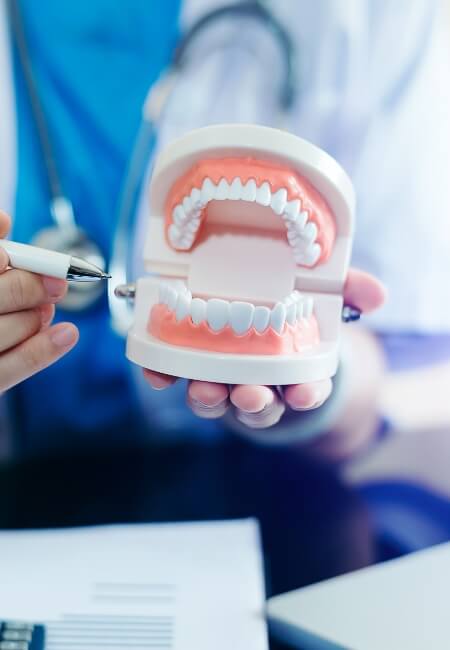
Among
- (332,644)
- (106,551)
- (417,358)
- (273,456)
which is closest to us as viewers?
(332,644)

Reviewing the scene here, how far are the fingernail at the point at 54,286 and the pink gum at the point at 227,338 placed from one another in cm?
7

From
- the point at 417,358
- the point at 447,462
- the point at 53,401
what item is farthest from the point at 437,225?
the point at 53,401

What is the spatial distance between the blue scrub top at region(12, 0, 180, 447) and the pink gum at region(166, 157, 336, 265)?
36 centimetres

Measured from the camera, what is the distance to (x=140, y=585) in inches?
21.9

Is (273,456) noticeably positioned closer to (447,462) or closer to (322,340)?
(447,462)

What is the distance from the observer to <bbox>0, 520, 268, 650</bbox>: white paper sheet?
1.65ft

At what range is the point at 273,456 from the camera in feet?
2.65

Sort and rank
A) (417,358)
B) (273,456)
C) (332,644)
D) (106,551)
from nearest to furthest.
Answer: (332,644) → (106,551) → (273,456) → (417,358)

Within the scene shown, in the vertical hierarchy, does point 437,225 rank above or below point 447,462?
above

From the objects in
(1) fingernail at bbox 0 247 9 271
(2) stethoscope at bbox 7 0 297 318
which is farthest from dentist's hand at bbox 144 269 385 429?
(2) stethoscope at bbox 7 0 297 318

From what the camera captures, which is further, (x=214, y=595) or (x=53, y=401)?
(x=53, y=401)

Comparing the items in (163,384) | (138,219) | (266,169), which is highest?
(138,219)

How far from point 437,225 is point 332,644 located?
0.55m

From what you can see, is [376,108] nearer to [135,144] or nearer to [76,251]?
[135,144]
